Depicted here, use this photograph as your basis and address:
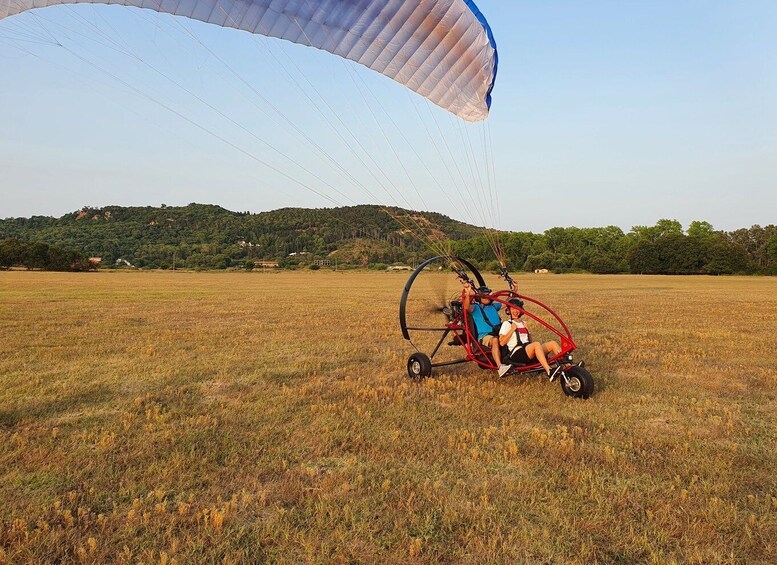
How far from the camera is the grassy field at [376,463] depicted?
3357 millimetres

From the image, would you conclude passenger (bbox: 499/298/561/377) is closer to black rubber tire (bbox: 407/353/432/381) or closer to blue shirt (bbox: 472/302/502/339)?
blue shirt (bbox: 472/302/502/339)

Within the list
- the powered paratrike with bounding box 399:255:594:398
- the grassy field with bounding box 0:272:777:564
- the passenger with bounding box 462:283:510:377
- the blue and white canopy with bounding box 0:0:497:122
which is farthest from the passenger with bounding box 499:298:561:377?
the blue and white canopy with bounding box 0:0:497:122

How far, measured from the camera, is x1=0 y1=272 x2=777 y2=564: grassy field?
336 cm

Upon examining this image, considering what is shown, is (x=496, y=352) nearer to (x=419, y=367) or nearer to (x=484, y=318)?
(x=484, y=318)

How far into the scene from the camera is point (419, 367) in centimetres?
803

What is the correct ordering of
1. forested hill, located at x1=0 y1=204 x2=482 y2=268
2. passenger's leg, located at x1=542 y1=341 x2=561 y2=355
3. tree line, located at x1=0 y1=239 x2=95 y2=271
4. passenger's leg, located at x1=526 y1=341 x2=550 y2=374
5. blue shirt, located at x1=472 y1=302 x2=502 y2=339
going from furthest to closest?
forested hill, located at x1=0 y1=204 x2=482 y2=268, tree line, located at x1=0 y1=239 x2=95 y2=271, blue shirt, located at x1=472 y1=302 x2=502 y2=339, passenger's leg, located at x1=542 y1=341 x2=561 y2=355, passenger's leg, located at x1=526 y1=341 x2=550 y2=374

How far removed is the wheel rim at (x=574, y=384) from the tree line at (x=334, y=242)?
6334 cm

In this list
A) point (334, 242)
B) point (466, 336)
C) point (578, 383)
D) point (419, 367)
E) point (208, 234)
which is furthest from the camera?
point (208, 234)

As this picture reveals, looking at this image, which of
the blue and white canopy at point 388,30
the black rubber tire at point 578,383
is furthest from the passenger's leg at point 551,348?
the blue and white canopy at point 388,30

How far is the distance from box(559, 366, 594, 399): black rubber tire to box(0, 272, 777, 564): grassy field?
151 mm

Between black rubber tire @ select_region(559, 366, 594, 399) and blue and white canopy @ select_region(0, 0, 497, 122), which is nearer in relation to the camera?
black rubber tire @ select_region(559, 366, 594, 399)

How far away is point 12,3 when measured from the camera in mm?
5422

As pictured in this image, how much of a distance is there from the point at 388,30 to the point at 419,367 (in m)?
4.88

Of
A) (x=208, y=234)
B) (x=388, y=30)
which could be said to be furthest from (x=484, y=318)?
(x=208, y=234)
